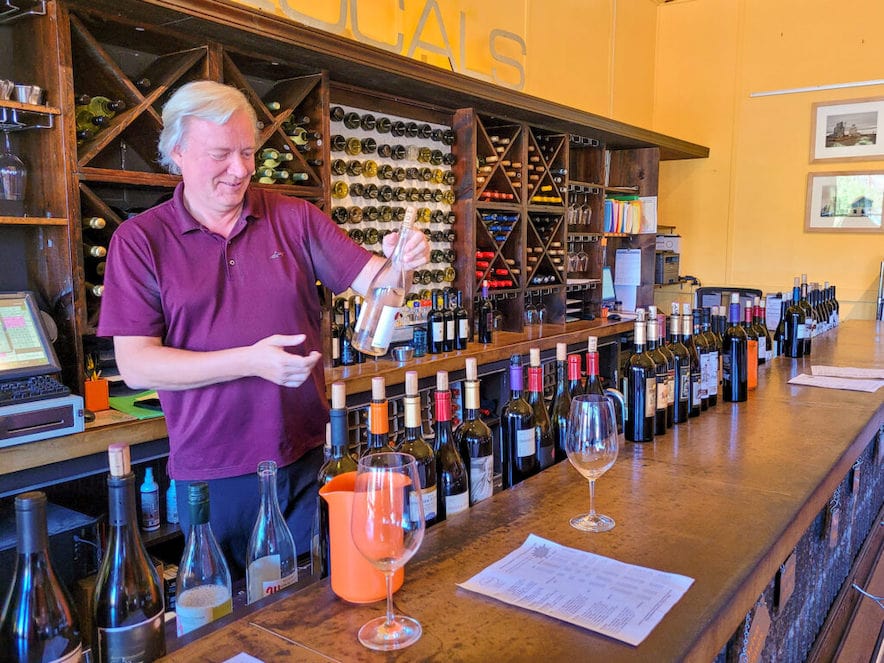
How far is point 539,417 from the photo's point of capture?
6.10ft

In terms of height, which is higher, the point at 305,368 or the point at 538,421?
the point at 305,368

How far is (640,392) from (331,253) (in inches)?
37.8

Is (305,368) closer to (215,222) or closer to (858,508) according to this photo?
(215,222)

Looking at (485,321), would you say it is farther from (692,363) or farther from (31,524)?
(31,524)

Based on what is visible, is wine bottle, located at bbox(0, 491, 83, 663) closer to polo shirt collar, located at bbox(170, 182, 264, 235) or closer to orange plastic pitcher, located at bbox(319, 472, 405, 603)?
orange plastic pitcher, located at bbox(319, 472, 405, 603)

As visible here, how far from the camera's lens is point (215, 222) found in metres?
1.92

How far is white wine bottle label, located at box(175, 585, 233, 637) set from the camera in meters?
1.15

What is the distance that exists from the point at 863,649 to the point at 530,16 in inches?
195

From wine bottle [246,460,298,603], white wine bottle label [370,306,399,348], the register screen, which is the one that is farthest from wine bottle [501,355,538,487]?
the register screen

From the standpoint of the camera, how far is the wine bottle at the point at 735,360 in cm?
249

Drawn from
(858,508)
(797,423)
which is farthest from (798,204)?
(797,423)

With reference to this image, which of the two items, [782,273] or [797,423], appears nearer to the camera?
[797,423]

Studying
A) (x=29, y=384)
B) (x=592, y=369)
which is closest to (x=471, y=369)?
(x=592, y=369)

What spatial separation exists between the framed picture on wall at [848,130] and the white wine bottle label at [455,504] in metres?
6.62
